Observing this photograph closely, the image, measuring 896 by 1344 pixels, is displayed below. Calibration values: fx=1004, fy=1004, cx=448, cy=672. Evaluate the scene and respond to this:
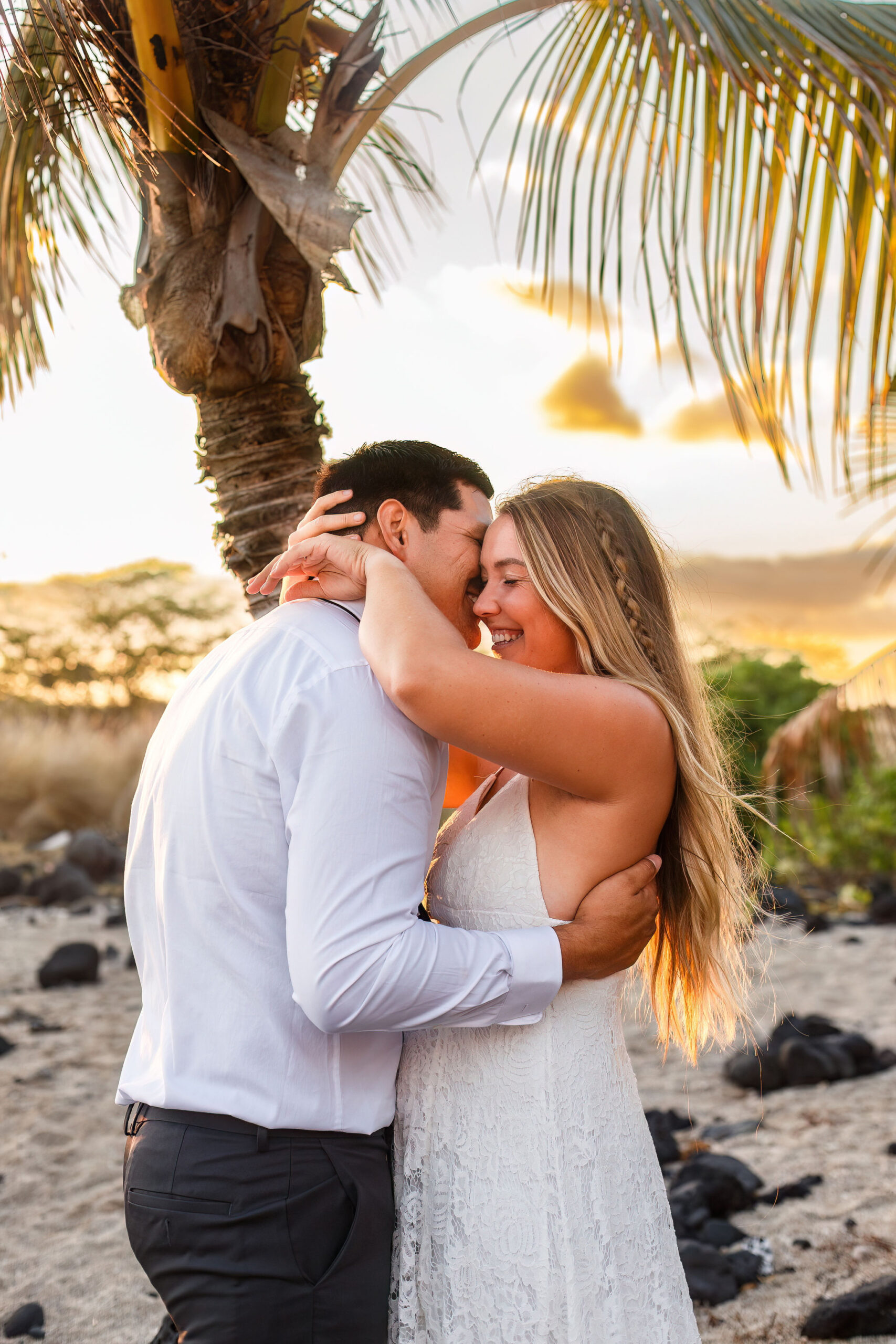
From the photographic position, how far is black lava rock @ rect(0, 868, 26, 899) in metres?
12.2

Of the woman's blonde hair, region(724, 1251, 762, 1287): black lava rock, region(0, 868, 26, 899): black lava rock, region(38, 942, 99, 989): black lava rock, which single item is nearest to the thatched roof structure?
region(724, 1251, 762, 1287): black lava rock

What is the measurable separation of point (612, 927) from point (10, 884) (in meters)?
11.9

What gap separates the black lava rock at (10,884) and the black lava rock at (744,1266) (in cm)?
1041

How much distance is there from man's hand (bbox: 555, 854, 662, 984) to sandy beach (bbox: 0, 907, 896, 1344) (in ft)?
1.33

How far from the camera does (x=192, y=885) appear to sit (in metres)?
1.80

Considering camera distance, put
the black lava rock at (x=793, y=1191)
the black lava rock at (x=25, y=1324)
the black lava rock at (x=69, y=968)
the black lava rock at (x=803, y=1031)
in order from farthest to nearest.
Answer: the black lava rock at (x=69, y=968) < the black lava rock at (x=803, y=1031) < the black lava rock at (x=793, y=1191) < the black lava rock at (x=25, y=1324)

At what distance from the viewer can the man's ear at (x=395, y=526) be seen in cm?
222

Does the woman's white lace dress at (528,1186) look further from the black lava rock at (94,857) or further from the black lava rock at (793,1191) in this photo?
the black lava rock at (94,857)

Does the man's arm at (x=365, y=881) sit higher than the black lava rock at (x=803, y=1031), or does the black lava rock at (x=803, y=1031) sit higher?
the man's arm at (x=365, y=881)

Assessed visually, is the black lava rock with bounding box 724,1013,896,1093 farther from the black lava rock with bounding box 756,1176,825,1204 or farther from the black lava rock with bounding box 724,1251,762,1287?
the black lava rock with bounding box 724,1251,762,1287

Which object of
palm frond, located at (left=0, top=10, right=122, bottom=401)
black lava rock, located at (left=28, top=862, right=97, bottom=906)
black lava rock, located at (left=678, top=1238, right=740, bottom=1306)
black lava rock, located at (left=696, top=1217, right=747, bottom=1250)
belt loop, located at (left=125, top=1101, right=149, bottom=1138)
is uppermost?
palm frond, located at (left=0, top=10, right=122, bottom=401)

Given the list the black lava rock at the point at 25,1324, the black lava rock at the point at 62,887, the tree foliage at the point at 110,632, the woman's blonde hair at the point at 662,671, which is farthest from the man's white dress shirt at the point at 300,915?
the tree foliage at the point at 110,632

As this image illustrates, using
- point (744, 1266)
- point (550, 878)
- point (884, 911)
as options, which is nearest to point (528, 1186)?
point (550, 878)

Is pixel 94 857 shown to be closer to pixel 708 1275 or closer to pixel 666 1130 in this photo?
pixel 666 1130
